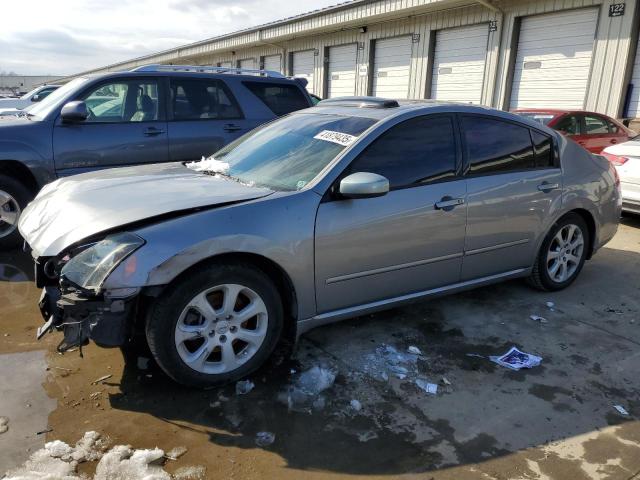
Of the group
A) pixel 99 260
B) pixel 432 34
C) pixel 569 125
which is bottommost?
pixel 99 260

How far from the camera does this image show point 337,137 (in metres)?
3.55

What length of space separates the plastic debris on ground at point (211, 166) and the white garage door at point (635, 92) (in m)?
11.0

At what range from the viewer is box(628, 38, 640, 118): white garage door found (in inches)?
450

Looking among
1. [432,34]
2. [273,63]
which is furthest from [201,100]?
[273,63]

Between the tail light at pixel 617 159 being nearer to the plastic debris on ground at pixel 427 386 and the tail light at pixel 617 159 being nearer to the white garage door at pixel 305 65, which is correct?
the plastic debris on ground at pixel 427 386

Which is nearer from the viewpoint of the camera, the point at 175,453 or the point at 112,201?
the point at 175,453

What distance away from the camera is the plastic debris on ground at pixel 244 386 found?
120 inches

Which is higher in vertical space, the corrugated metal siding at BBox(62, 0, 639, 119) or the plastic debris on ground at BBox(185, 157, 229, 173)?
the corrugated metal siding at BBox(62, 0, 639, 119)

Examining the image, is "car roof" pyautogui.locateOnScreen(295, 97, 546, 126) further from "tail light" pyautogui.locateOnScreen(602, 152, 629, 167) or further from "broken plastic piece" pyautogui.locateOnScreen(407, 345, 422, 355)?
"tail light" pyautogui.locateOnScreen(602, 152, 629, 167)

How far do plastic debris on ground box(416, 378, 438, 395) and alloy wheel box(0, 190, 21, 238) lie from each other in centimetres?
444

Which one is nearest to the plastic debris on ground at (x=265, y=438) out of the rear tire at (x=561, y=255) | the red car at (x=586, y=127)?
the rear tire at (x=561, y=255)

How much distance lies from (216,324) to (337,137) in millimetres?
1473

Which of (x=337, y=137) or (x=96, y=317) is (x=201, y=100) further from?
(x=96, y=317)

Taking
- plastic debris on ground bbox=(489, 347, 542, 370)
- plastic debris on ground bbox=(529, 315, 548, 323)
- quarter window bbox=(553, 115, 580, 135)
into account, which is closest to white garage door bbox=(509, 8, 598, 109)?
quarter window bbox=(553, 115, 580, 135)
